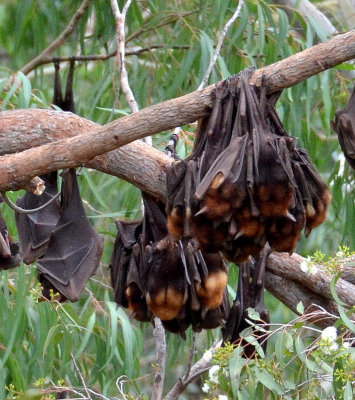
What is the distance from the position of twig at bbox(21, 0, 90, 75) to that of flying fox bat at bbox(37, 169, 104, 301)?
224 centimetres

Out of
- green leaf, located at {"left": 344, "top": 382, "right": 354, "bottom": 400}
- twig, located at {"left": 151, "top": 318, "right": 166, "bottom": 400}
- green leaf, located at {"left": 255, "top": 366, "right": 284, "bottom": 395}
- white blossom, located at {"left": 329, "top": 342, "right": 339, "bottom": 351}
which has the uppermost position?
white blossom, located at {"left": 329, "top": 342, "right": 339, "bottom": 351}

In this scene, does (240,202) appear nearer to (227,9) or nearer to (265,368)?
(265,368)

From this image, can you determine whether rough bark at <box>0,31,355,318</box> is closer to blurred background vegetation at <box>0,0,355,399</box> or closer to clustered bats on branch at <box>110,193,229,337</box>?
clustered bats on branch at <box>110,193,229,337</box>

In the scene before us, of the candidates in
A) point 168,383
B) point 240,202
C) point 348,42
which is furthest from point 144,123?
point 168,383

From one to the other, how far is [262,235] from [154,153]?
76 cm

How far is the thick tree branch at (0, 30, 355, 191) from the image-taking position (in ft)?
6.79

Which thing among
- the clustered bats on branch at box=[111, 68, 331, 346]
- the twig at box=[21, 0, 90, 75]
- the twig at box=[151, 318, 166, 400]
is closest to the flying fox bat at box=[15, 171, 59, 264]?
the twig at box=[151, 318, 166, 400]

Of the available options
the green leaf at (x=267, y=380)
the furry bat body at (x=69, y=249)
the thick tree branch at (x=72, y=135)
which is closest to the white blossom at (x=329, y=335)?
the green leaf at (x=267, y=380)

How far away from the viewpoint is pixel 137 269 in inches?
110

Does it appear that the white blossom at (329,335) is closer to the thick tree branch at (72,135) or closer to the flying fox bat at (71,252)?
the thick tree branch at (72,135)

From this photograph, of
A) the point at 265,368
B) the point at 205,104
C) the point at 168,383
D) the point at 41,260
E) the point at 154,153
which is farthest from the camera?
the point at 168,383

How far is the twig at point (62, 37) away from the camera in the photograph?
202 inches

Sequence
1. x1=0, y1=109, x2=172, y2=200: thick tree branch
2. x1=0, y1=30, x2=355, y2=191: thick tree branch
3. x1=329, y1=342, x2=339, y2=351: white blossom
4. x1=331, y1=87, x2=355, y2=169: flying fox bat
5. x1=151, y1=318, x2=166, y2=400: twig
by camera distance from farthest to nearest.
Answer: x1=151, y1=318, x2=166, y2=400: twig → x1=0, y1=109, x2=172, y2=200: thick tree branch → x1=331, y1=87, x2=355, y2=169: flying fox bat → x1=329, y1=342, x2=339, y2=351: white blossom → x1=0, y1=30, x2=355, y2=191: thick tree branch

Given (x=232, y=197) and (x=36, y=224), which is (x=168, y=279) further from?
(x=36, y=224)
